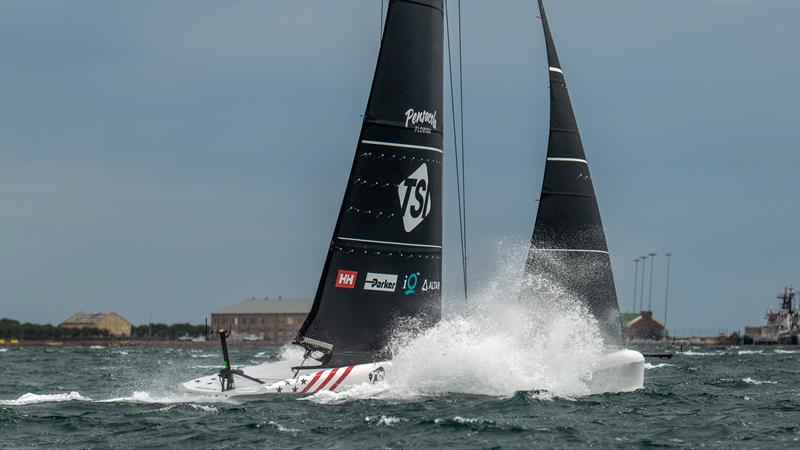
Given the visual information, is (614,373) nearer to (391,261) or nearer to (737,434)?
(391,261)

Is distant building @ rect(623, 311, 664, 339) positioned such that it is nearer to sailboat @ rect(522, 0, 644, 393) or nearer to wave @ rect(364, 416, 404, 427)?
sailboat @ rect(522, 0, 644, 393)

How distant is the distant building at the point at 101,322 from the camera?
582 ft

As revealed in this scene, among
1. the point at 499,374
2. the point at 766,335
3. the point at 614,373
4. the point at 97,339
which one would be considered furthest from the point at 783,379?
the point at 766,335

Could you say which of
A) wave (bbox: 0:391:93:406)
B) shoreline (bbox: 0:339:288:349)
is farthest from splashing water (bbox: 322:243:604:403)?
shoreline (bbox: 0:339:288:349)

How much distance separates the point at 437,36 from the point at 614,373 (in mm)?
8792

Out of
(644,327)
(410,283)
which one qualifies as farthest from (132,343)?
(410,283)

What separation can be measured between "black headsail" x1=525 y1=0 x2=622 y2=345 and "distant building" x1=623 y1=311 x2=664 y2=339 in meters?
147

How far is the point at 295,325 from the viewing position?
524 feet

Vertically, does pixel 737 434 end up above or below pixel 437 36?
below

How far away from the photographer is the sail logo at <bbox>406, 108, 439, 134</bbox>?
86.5 feet

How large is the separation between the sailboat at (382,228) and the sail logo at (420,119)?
0.02 m

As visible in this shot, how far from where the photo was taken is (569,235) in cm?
3186

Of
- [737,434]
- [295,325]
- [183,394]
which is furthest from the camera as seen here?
[295,325]

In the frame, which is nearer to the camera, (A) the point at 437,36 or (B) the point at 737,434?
(B) the point at 737,434
